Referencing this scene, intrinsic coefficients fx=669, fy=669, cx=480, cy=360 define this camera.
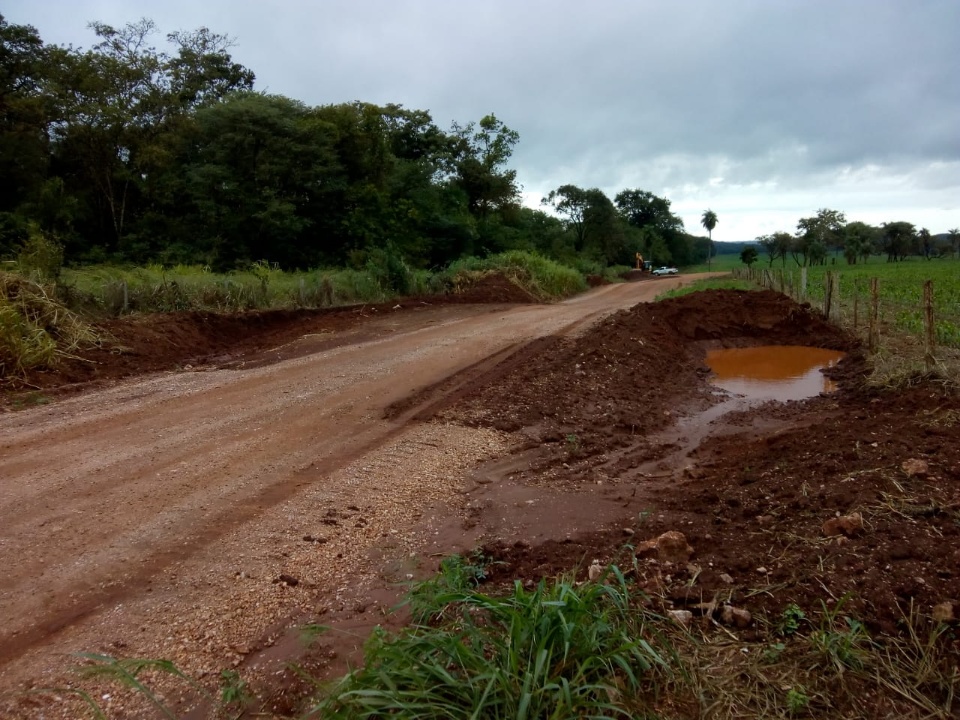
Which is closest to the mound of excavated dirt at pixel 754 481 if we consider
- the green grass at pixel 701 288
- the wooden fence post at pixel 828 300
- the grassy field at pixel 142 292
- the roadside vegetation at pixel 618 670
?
the roadside vegetation at pixel 618 670

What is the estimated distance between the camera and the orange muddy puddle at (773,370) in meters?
11.0

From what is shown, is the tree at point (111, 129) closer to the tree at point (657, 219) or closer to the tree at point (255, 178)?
the tree at point (255, 178)

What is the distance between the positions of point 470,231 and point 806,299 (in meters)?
14.3

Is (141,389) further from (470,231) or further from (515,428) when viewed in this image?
(470,231)

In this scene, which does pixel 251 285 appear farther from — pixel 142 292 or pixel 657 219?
pixel 657 219

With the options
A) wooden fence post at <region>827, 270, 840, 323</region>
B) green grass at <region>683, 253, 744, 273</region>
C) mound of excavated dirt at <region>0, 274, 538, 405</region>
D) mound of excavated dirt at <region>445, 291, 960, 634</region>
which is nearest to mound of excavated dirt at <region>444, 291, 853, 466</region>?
mound of excavated dirt at <region>445, 291, 960, 634</region>

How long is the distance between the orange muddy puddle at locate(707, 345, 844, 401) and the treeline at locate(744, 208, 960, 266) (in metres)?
78.7

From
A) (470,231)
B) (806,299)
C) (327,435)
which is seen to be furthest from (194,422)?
(470,231)

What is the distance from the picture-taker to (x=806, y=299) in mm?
17203

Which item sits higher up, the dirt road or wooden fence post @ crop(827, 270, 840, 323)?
wooden fence post @ crop(827, 270, 840, 323)

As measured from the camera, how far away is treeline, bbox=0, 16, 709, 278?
818 inches

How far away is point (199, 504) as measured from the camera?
4.89 metres

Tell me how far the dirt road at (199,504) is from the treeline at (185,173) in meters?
12.2

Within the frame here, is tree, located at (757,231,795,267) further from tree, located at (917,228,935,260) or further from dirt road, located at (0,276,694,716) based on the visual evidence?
dirt road, located at (0,276,694,716)
